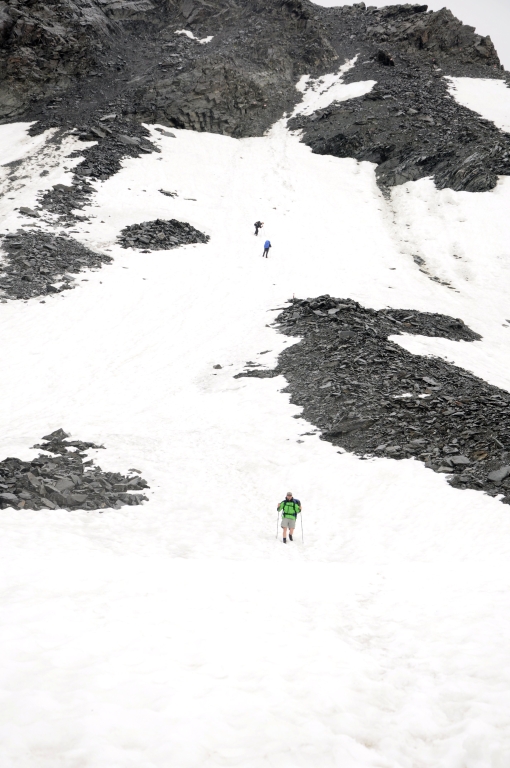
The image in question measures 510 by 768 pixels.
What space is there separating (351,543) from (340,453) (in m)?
4.54

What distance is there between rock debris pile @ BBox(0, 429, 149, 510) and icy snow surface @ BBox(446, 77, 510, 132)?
5705cm

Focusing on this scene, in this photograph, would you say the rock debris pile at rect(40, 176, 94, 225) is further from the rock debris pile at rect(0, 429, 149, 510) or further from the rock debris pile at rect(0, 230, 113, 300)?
the rock debris pile at rect(0, 429, 149, 510)

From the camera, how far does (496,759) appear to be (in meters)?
4.91

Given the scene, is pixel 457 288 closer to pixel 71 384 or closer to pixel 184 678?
pixel 71 384

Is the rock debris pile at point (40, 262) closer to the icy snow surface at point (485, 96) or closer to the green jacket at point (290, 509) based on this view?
the green jacket at point (290, 509)

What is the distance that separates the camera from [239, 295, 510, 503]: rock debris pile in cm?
1477

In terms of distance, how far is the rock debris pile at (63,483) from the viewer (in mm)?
11594

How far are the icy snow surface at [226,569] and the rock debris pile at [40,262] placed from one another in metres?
1.36

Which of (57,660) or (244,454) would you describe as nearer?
(57,660)

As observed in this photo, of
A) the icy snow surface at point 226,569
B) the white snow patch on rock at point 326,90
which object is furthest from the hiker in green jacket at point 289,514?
the white snow patch on rock at point 326,90

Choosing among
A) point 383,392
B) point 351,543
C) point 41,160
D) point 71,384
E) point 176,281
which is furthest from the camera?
point 41,160

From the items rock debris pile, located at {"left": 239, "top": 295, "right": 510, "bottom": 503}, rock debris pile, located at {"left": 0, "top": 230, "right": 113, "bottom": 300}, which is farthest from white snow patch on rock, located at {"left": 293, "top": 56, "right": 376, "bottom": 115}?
rock debris pile, located at {"left": 239, "top": 295, "right": 510, "bottom": 503}

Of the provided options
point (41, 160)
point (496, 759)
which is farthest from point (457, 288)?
point (41, 160)

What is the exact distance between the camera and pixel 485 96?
197ft
